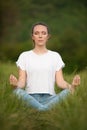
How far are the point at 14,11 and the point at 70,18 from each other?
2.29 metres

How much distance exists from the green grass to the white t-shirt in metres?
0.26

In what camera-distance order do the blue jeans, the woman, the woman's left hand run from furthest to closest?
1. the woman
2. the woman's left hand
3. the blue jeans

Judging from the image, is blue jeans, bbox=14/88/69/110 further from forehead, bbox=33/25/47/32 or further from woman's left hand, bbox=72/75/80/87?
forehead, bbox=33/25/47/32

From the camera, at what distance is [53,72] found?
6.77m

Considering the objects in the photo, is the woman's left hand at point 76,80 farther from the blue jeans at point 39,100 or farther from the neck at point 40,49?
the neck at point 40,49

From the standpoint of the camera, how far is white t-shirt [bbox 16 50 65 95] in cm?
670

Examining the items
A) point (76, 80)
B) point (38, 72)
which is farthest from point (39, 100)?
point (76, 80)

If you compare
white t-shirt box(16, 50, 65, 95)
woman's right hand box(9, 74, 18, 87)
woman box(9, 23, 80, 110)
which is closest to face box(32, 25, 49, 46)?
woman box(9, 23, 80, 110)

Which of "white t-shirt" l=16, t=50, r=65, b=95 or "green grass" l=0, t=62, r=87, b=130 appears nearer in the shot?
"green grass" l=0, t=62, r=87, b=130

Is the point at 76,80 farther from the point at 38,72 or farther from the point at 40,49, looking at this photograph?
the point at 40,49

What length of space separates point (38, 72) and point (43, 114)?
63 cm

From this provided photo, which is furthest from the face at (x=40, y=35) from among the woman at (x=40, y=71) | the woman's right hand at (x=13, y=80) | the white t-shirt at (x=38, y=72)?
the woman's right hand at (x=13, y=80)

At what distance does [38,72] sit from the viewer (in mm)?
6695

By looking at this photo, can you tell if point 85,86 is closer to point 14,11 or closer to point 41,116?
point 41,116
